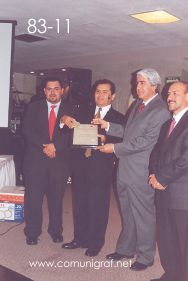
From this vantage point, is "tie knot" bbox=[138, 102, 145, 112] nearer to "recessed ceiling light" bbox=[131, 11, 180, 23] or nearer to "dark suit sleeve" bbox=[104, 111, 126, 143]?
"dark suit sleeve" bbox=[104, 111, 126, 143]

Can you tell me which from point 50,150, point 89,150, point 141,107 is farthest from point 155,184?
point 50,150

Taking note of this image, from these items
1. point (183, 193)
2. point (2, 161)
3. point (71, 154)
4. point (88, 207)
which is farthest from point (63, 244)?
point (183, 193)

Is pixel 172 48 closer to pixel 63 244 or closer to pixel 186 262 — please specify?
pixel 63 244

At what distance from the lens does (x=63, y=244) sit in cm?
360

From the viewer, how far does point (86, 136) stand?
3107mm

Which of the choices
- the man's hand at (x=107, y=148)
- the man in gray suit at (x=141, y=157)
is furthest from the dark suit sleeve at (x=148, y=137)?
the man's hand at (x=107, y=148)

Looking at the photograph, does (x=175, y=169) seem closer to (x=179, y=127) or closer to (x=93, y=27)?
(x=179, y=127)

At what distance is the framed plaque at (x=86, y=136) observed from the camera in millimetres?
Result: 3094

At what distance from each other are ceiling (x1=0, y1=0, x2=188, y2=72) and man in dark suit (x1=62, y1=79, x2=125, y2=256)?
1649 mm

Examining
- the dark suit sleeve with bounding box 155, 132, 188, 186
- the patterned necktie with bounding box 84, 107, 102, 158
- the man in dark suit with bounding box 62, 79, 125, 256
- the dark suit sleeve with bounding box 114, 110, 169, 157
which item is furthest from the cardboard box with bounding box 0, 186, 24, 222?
the dark suit sleeve with bounding box 155, 132, 188, 186

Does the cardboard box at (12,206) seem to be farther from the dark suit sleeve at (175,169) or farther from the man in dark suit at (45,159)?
the dark suit sleeve at (175,169)

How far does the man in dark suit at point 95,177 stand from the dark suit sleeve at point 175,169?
30.7 inches

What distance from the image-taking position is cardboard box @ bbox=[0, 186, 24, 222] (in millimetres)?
4324

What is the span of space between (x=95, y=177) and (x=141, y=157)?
46 centimetres
